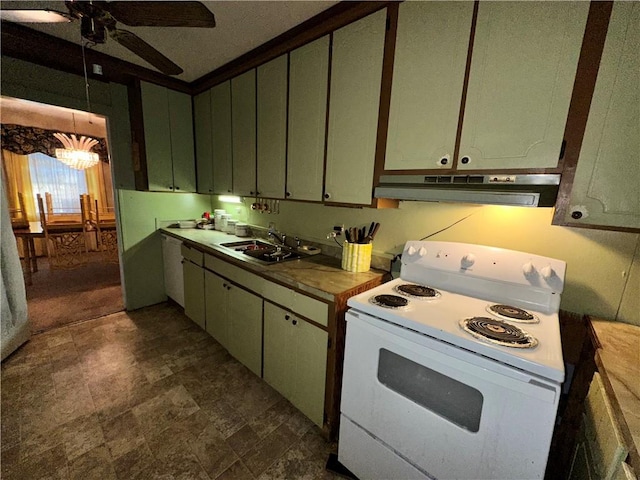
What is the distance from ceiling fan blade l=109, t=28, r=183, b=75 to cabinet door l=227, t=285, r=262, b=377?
1.47m

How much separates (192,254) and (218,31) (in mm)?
1734

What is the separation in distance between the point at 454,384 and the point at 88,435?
6.42 feet

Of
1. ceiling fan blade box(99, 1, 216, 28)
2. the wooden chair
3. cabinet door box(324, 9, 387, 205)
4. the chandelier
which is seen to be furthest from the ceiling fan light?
the chandelier

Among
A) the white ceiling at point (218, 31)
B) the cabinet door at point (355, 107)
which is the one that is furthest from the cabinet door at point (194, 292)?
the white ceiling at point (218, 31)

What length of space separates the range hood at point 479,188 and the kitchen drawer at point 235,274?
983 millimetres

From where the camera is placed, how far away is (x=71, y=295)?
3219mm

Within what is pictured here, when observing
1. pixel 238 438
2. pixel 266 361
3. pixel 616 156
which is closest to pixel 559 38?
pixel 616 156

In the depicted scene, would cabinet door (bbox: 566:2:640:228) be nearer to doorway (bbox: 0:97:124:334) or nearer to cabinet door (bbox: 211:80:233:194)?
cabinet door (bbox: 211:80:233:194)

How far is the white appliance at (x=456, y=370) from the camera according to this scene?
0.80 meters

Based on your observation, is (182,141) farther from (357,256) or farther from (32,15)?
(357,256)

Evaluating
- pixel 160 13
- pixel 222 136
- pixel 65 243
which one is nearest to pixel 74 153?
pixel 65 243

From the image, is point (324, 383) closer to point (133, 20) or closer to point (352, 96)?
point (352, 96)

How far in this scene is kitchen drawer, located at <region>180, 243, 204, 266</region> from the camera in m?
2.28

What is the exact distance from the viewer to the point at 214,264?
2109 millimetres
